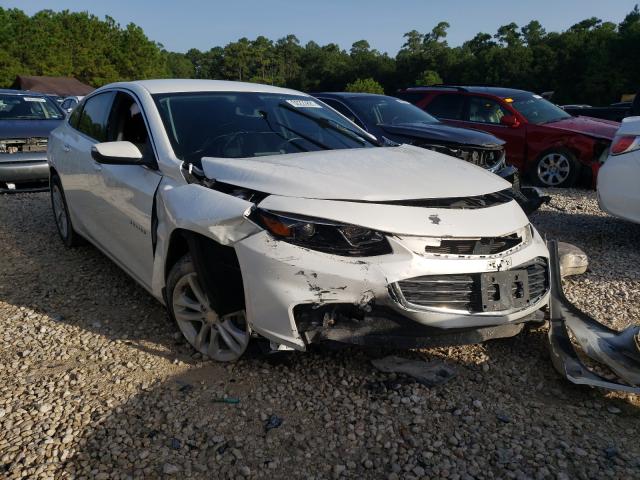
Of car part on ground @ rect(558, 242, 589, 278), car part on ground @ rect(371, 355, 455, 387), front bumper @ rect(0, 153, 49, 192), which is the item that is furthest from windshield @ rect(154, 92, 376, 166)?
front bumper @ rect(0, 153, 49, 192)

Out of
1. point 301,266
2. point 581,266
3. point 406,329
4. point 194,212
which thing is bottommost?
point 581,266

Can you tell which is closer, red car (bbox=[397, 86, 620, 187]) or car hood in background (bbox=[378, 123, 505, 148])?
car hood in background (bbox=[378, 123, 505, 148])

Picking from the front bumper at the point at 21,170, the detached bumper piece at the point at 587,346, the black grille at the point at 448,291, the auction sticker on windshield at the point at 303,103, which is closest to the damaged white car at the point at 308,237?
the black grille at the point at 448,291

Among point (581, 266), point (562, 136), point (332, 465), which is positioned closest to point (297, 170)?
point (332, 465)

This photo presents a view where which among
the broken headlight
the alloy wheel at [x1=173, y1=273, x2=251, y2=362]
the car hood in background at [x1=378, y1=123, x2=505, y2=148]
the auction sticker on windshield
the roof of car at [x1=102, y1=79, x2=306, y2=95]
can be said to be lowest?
the alloy wheel at [x1=173, y1=273, x2=251, y2=362]

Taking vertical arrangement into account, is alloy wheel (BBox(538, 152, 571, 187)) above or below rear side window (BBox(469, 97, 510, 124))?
below

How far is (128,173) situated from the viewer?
3664mm

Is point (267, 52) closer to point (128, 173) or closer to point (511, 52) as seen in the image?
point (511, 52)

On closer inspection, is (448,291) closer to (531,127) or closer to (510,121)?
(531,127)

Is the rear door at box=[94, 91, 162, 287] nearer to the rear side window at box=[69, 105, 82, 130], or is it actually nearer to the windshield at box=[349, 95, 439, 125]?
the rear side window at box=[69, 105, 82, 130]

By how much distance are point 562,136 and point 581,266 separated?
15.6 feet

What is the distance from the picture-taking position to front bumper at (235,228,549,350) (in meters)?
2.59

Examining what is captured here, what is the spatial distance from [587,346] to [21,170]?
7461 mm

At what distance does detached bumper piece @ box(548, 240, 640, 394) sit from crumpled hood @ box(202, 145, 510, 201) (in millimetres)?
771
